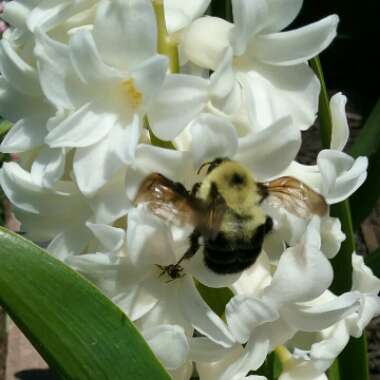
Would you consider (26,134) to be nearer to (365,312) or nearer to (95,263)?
(95,263)

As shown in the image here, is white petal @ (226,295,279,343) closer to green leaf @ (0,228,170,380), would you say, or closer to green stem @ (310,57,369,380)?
green leaf @ (0,228,170,380)

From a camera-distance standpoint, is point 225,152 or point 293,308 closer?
point 225,152

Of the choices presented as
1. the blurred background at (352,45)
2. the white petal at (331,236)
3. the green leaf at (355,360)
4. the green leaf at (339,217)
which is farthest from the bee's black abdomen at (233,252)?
the blurred background at (352,45)

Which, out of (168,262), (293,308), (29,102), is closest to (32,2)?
(29,102)

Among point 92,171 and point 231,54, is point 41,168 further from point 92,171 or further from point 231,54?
point 231,54

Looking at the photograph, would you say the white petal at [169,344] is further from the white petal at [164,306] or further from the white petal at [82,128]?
the white petal at [82,128]

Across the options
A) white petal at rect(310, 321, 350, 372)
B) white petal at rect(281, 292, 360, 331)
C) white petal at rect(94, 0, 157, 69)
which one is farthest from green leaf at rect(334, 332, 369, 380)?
white petal at rect(94, 0, 157, 69)
